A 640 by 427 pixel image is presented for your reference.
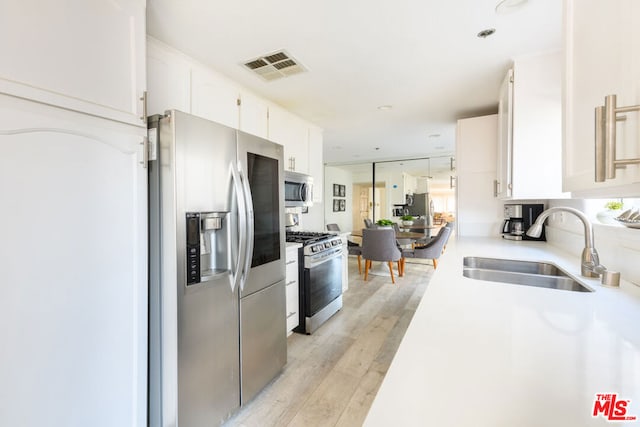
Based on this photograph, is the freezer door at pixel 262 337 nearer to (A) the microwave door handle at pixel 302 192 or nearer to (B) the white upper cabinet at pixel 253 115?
(A) the microwave door handle at pixel 302 192

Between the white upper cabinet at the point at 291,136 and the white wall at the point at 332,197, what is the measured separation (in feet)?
12.8

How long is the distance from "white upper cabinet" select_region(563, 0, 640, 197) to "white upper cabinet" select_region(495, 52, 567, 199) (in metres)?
1.27

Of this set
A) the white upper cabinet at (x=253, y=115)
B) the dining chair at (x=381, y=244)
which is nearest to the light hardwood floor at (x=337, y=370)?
the dining chair at (x=381, y=244)

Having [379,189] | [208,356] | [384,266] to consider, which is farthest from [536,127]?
[379,189]

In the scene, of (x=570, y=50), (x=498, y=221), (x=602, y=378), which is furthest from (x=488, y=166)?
(x=602, y=378)

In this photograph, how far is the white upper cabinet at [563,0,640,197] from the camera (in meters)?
0.53

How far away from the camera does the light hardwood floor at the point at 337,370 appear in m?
1.70

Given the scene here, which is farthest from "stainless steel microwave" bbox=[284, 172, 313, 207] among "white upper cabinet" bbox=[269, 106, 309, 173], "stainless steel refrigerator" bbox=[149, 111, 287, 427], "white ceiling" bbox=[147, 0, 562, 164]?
"stainless steel refrigerator" bbox=[149, 111, 287, 427]

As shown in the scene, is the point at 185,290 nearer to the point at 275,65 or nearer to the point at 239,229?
the point at 239,229

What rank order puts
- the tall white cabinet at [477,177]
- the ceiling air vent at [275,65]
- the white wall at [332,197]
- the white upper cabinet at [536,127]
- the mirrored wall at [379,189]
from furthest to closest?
the white wall at [332,197]
the mirrored wall at [379,189]
the tall white cabinet at [477,177]
the ceiling air vent at [275,65]
the white upper cabinet at [536,127]

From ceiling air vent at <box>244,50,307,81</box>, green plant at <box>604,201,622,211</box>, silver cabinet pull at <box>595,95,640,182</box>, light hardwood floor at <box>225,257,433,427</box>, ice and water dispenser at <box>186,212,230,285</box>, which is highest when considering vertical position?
ceiling air vent at <box>244,50,307,81</box>

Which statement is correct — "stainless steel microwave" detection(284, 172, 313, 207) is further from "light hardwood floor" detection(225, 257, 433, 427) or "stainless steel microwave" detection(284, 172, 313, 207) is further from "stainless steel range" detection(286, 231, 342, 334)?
"light hardwood floor" detection(225, 257, 433, 427)

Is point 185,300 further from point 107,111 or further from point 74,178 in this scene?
point 107,111

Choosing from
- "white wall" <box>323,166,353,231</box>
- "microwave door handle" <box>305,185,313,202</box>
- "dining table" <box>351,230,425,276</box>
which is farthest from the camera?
"white wall" <box>323,166,353,231</box>
